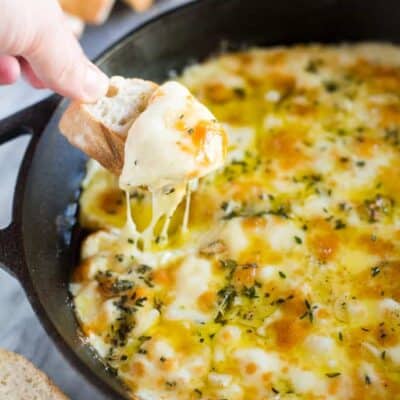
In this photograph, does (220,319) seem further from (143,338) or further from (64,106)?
(64,106)

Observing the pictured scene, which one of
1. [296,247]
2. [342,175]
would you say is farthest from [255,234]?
[342,175]

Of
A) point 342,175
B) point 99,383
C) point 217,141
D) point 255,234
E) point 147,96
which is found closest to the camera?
point 99,383

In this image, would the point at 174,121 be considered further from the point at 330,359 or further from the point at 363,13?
the point at 363,13

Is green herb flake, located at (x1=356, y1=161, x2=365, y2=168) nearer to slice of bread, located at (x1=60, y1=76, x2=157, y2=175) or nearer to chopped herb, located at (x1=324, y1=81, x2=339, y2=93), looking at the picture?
chopped herb, located at (x1=324, y1=81, x2=339, y2=93)

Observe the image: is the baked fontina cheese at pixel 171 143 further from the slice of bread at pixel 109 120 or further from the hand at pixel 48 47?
the hand at pixel 48 47

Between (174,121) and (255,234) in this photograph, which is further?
(255,234)

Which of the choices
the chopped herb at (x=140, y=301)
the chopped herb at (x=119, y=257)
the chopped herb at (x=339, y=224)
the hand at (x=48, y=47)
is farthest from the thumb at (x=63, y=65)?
the chopped herb at (x=339, y=224)

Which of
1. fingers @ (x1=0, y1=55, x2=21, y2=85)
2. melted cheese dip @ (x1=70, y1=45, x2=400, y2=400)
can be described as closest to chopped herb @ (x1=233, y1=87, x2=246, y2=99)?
melted cheese dip @ (x1=70, y1=45, x2=400, y2=400)
